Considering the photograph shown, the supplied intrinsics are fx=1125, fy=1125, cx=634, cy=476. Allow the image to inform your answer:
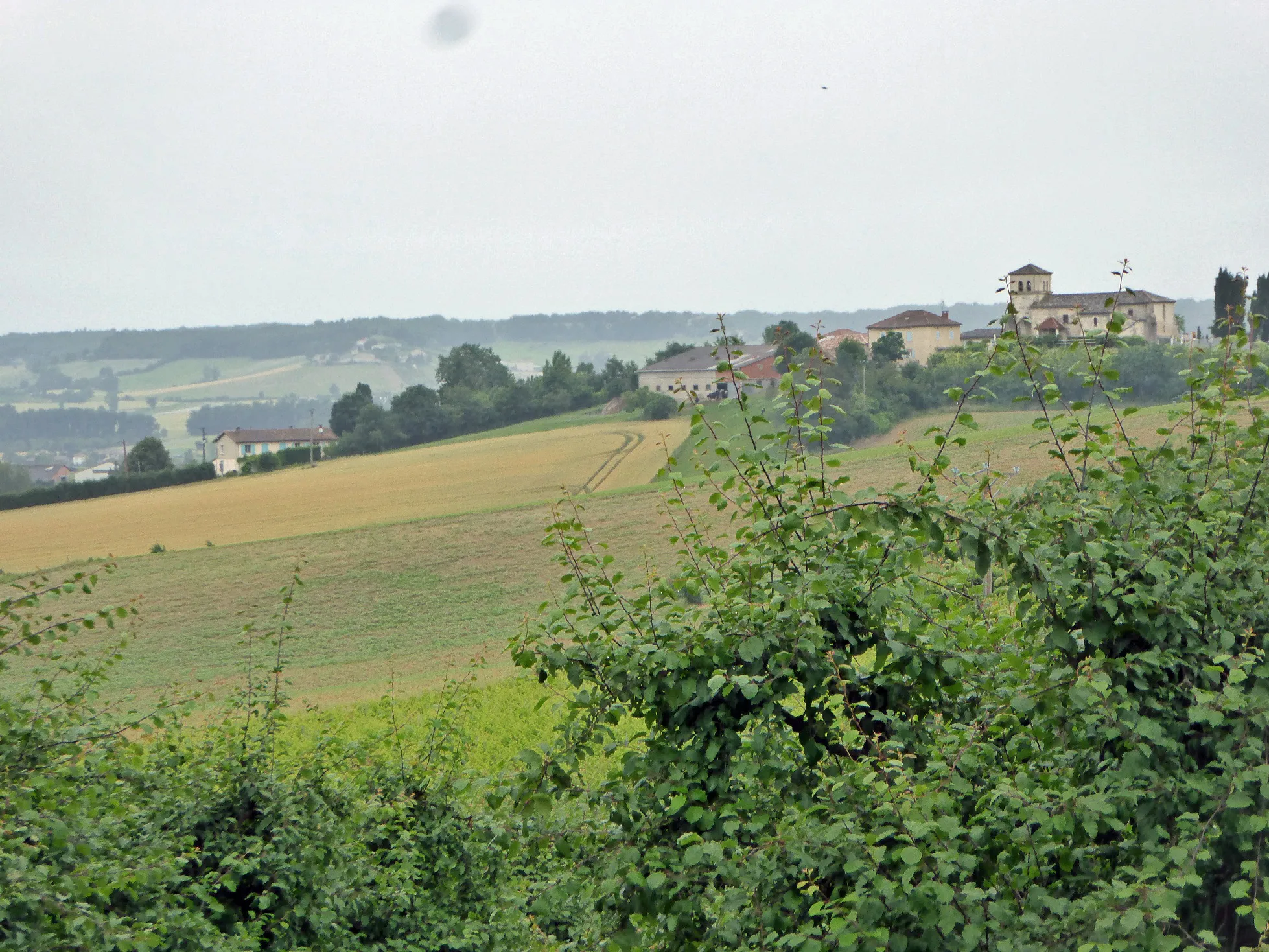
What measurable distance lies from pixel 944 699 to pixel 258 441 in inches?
3233

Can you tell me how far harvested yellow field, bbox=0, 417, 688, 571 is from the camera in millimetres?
50156

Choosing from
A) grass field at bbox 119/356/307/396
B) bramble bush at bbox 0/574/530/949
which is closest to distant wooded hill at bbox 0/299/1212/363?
grass field at bbox 119/356/307/396

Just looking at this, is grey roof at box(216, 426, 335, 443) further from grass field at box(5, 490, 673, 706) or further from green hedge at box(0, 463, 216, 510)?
grass field at box(5, 490, 673, 706)

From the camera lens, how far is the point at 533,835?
18.8 feet

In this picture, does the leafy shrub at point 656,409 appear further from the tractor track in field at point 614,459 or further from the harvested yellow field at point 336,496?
the tractor track in field at point 614,459

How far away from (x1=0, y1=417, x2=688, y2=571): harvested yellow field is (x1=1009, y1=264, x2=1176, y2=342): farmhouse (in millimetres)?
19992

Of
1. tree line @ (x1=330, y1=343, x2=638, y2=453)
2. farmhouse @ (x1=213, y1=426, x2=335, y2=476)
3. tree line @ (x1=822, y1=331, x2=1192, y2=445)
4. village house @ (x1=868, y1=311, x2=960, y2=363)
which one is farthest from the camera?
tree line @ (x1=330, y1=343, x2=638, y2=453)

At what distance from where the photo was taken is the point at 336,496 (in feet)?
194

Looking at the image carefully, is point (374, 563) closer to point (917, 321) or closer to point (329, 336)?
point (917, 321)

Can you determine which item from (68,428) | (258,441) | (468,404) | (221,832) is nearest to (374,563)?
(221,832)

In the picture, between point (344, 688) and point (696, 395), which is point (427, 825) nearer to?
point (696, 395)

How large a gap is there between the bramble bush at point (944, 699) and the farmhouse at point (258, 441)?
6741cm

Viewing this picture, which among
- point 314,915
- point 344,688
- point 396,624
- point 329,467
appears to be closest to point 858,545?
point 314,915

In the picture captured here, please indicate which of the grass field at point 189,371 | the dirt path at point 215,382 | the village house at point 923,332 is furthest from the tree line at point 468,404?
the grass field at point 189,371
